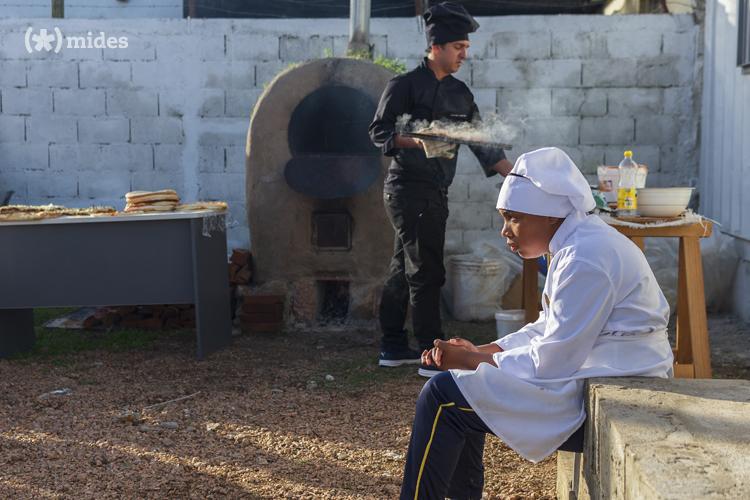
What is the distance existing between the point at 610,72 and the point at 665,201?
367cm

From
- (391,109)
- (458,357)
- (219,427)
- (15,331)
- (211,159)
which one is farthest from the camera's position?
(211,159)

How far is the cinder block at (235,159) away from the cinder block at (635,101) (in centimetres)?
326

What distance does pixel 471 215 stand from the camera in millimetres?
8047

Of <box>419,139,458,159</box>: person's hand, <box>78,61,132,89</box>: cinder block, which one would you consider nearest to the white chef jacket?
<box>419,139,458,159</box>: person's hand

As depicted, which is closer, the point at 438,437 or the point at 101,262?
the point at 438,437

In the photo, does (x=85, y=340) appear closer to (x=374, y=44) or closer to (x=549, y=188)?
(x=374, y=44)

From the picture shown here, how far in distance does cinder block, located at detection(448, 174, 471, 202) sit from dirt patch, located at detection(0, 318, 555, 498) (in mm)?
2163

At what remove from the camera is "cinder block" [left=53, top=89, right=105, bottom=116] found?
26.9 feet

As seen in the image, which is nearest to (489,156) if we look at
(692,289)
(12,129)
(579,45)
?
(692,289)

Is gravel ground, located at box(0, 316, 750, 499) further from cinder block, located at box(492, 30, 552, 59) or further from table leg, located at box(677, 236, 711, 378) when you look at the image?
cinder block, located at box(492, 30, 552, 59)

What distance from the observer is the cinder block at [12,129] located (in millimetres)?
8234

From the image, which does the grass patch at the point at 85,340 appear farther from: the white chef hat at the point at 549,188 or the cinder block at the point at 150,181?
the white chef hat at the point at 549,188

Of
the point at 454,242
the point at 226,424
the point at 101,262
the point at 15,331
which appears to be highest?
the point at 101,262

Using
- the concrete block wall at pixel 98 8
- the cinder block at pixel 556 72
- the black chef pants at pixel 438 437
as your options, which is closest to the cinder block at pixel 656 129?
the cinder block at pixel 556 72
